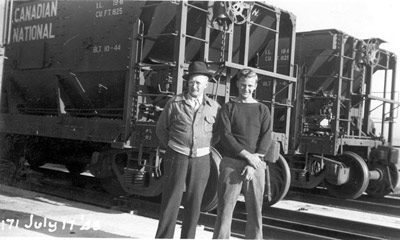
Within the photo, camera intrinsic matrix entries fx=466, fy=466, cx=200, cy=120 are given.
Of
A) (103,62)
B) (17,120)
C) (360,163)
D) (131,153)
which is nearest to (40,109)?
(17,120)

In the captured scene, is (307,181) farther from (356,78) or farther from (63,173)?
(63,173)

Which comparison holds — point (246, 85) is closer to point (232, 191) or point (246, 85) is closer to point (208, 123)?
point (208, 123)

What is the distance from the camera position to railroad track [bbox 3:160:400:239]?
252 inches

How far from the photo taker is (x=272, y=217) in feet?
25.2

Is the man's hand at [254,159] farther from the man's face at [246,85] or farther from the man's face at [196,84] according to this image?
the man's face at [196,84]

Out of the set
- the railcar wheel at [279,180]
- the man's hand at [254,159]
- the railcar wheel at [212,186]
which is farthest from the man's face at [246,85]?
the railcar wheel at [279,180]

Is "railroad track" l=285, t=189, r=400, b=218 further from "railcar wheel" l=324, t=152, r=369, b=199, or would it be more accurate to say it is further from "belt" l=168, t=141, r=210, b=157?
"belt" l=168, t=141, r=210, b=157

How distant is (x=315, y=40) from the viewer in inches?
384

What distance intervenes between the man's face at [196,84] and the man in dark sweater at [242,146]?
11.0 inches

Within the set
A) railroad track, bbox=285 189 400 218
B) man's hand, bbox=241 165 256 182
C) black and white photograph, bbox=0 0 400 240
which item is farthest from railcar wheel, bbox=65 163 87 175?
man's hand, bbox=241 165 256 182

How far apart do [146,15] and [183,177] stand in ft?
11.0

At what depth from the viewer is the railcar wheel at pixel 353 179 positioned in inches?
368

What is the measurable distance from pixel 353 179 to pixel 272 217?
2835 mm

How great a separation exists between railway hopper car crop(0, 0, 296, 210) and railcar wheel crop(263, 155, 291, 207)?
2cm
